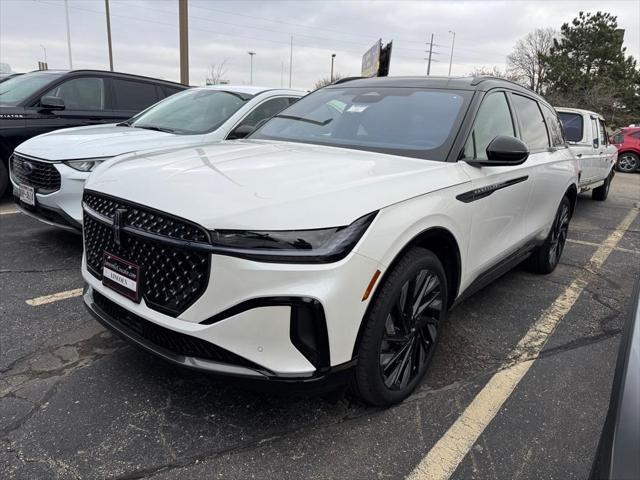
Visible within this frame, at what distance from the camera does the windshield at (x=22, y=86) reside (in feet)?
20.5

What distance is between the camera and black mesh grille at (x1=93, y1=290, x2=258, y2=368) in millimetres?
1995

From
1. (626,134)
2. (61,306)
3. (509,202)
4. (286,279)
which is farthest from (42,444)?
(626,134)

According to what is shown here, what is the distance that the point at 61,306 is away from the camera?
3512 mm

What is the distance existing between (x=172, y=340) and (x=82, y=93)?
18.6 ft

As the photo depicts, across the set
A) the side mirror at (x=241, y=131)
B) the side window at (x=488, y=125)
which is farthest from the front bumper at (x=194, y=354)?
the side mirror at (x=241, y=131)

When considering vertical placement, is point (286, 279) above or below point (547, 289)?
above

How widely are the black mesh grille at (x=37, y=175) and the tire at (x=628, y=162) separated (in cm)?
1825

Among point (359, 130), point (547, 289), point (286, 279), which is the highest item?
point (359, 130)

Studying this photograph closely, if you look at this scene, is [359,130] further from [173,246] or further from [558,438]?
[558,438]

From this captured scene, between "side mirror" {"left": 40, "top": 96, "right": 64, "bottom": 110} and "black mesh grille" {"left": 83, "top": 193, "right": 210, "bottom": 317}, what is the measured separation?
4.53 meters

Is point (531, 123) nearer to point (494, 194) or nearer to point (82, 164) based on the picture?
point (494, 194)

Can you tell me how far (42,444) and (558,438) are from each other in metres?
2.35

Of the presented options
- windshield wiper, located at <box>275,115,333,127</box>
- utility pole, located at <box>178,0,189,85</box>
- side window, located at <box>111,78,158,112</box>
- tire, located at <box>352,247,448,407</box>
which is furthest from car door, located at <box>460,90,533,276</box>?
utility pole, located at <box>178,0,189,85</box>

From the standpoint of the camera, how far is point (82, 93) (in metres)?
6.62
